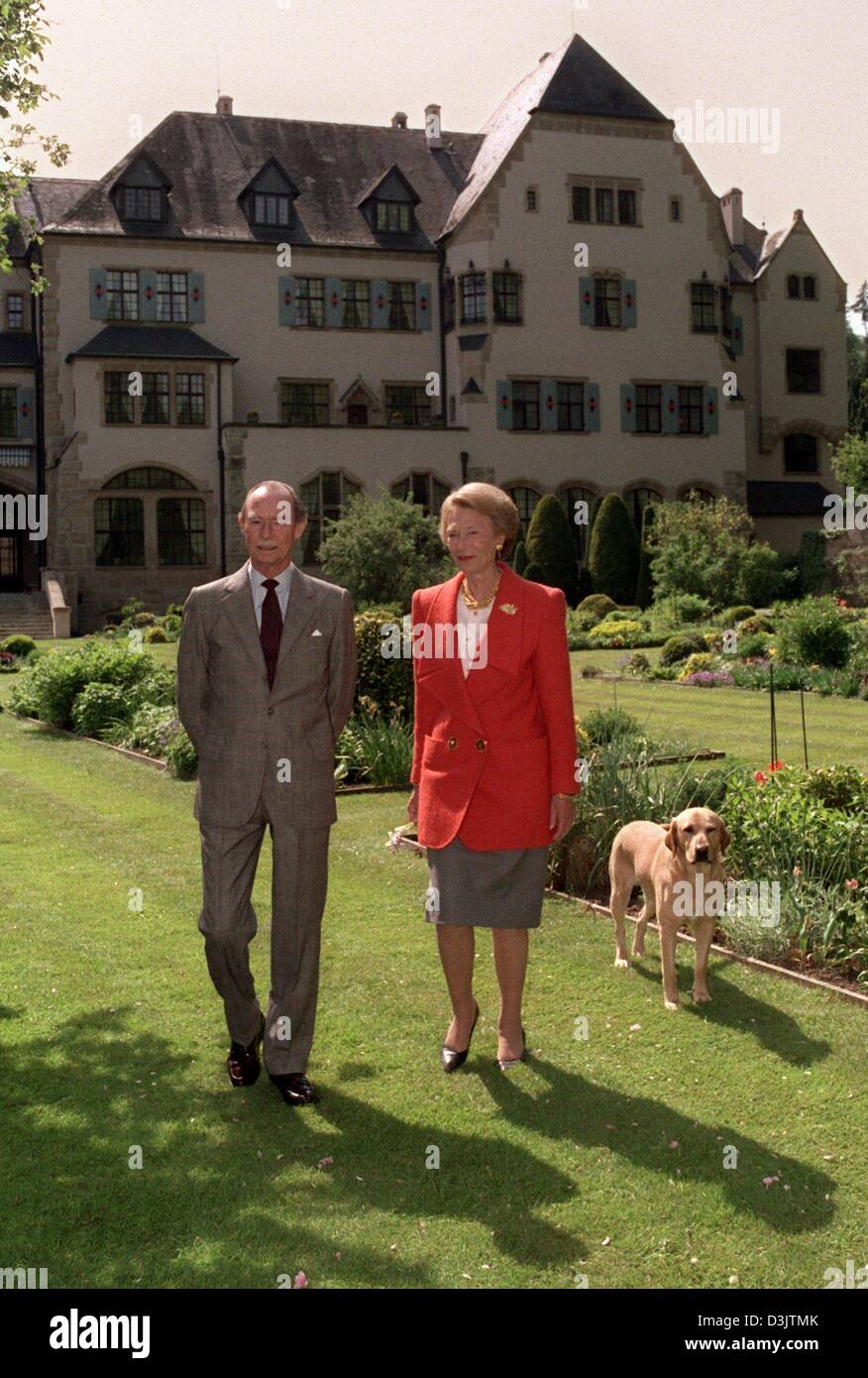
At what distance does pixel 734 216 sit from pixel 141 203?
2142cm

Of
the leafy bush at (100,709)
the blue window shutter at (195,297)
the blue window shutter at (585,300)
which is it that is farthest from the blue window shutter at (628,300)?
the leafy bush at (100,709)

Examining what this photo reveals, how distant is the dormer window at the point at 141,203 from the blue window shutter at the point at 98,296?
2034 mm

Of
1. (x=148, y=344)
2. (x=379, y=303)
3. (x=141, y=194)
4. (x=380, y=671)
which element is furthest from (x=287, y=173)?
(x=380, y=671)

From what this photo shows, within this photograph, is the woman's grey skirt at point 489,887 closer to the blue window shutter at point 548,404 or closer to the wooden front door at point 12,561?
the blue window shutter at point 548,404

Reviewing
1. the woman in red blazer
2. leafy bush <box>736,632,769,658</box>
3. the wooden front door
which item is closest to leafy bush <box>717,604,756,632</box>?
leafy bush <box>736,632,769,658</box>

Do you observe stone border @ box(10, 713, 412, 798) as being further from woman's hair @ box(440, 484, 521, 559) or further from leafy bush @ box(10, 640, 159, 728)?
woman's hair @ box(440, 484, 521, 559)

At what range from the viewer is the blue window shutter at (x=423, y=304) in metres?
42.8

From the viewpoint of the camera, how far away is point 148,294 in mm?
40281

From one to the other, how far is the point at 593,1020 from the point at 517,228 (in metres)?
38.6

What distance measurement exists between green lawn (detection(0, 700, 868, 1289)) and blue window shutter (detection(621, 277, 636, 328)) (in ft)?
123

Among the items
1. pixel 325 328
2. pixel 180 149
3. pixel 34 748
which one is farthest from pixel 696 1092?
pixel 180 149

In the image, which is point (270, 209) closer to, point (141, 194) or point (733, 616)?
point (141, 194)

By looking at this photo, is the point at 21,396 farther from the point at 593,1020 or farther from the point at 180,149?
the point at 593,1020
